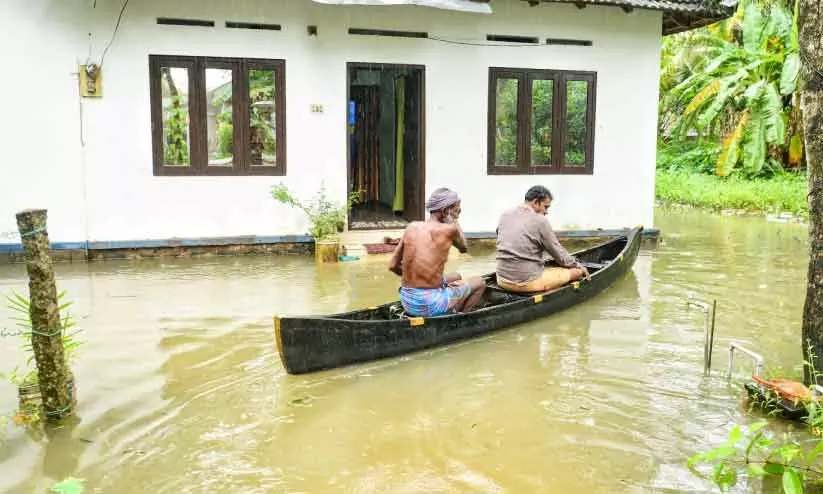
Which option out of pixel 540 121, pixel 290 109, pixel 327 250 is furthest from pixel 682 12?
pixel 327 250

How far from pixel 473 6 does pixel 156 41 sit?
A: 4646mm

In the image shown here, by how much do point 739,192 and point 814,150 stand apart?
14994mm

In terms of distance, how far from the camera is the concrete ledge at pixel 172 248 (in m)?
10.9

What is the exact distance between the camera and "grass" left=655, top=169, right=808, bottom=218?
58.2ft

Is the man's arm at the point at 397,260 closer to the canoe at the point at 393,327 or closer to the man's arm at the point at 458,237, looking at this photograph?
the canoe at the point at 393,327

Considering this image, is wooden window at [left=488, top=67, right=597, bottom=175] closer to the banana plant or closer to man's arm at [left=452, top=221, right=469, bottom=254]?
man's arm at [left=452, top=221, right=469, bottom=254]

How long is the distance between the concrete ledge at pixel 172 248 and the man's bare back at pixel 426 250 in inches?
201

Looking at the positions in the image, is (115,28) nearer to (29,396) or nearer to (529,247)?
(529,247)

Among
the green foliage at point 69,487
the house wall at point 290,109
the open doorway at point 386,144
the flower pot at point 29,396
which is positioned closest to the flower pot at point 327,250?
the house wall at point 290,109

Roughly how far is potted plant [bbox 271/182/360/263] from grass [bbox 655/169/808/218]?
10859mm

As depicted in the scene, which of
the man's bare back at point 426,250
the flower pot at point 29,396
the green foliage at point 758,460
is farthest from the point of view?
the man's bare back at point 426,250

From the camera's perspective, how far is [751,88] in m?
17.6

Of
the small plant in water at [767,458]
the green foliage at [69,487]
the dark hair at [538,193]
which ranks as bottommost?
the green foliage at [69,487]

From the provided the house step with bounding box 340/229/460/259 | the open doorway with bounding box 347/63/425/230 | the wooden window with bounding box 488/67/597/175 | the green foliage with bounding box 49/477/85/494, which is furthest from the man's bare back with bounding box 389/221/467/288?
the wooden window with bounding box 488/67/597/175
